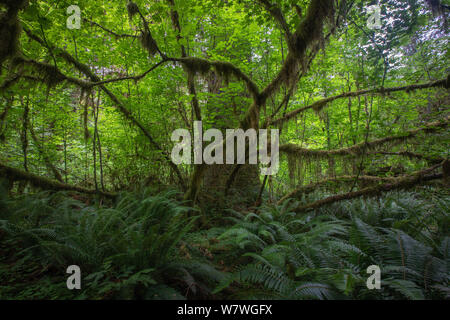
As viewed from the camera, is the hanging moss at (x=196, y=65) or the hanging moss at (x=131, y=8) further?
the hanging moss at (x=196, y=65)

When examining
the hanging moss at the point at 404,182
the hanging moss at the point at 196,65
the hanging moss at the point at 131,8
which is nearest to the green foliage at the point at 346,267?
the hanging moss at the point at 404,182

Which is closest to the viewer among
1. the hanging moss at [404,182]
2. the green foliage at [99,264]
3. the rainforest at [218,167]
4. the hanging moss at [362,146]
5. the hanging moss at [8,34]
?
the green foliage at [99,264]

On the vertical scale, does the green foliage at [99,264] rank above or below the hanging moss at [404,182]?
below

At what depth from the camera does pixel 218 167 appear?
593 centimetres

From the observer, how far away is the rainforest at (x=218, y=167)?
2.04 metres

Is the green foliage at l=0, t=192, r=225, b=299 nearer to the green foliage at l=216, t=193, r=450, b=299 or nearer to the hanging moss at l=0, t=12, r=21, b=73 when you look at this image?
the green foliage at l=216, t=193, r=450, b=299

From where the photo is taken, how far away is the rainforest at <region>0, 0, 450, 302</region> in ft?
6.70

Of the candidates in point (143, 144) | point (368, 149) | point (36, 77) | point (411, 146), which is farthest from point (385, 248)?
point (36, 77)

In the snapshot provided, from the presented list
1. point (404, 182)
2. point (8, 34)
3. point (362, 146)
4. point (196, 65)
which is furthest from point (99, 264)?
point (362, 146)

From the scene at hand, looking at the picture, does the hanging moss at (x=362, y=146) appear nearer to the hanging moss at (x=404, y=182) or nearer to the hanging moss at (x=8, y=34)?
the hanging moss at (x=404, y=182)

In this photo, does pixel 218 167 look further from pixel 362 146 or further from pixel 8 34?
pixel 8 34

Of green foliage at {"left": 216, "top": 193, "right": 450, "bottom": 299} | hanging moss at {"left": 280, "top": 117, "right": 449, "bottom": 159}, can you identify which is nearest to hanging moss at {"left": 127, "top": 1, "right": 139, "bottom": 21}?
green foliage at {"left": 216, "top": 193, "right": 450, "bottom": 299}

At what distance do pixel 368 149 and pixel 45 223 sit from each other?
21.0ft

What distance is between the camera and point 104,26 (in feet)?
16.3
